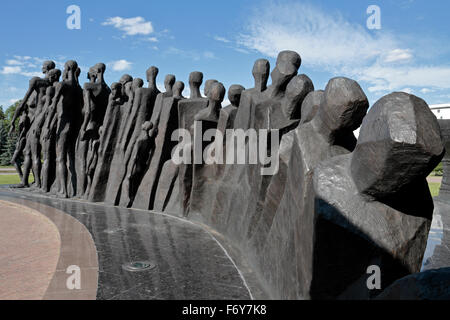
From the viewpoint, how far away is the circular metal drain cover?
3988 mm

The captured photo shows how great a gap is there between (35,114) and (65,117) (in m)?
2.04

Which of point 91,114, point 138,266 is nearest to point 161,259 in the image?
point 138,266

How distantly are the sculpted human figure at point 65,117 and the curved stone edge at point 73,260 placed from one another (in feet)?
10.1

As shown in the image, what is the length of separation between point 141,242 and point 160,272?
1.43 metres

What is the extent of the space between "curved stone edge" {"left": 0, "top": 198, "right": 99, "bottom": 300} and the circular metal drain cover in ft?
1.07

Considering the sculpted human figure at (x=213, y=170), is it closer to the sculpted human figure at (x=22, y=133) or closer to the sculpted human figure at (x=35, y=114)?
the sculpted human figure at (x=35, y=114)

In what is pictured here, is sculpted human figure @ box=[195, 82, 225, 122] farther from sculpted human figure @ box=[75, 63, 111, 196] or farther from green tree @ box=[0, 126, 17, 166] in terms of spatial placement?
green tree @ box=[0, 126, 17, 166]

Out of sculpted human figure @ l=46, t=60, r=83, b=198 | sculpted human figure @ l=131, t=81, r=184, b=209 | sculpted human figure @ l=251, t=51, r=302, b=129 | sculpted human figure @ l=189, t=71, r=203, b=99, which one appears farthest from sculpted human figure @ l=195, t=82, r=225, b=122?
sculpted human figure @ l=46, t=60, r=83, b=198

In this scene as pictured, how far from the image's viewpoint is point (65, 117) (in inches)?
406

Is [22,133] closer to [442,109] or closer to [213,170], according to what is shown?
[213,170]

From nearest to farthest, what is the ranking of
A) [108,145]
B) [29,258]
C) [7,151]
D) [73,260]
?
1. [73,260]
2. [29,258]
3. [108,145]
4. [7,151]

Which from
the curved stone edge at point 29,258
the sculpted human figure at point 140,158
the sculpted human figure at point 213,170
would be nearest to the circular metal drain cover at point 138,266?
the curved stone edge at point 29,258
